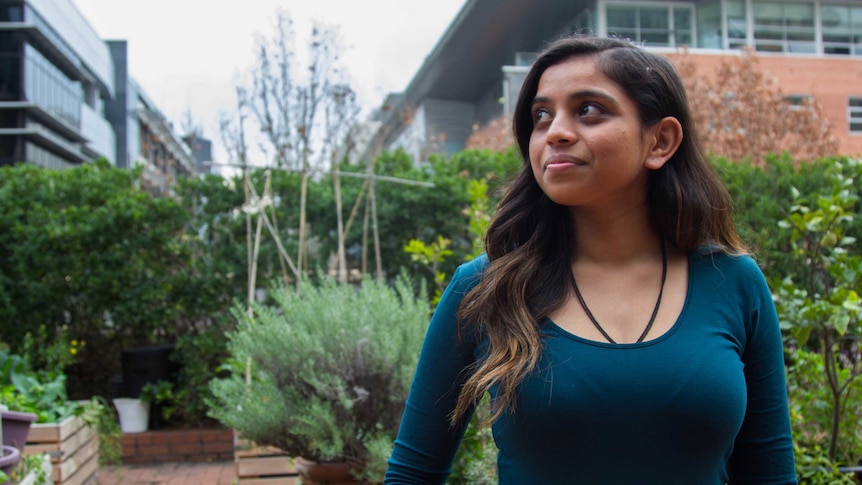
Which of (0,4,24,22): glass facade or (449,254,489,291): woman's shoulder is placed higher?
(0,4,24,22): glass facade

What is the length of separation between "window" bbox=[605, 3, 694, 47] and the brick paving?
46.5 ft

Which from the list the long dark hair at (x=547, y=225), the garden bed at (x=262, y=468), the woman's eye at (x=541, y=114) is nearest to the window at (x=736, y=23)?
the garden bed at (x=262, y=468)

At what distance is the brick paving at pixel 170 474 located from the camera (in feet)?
19.5

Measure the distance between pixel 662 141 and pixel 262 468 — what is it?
3.29 meters

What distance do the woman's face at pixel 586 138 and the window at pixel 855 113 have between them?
909 inches

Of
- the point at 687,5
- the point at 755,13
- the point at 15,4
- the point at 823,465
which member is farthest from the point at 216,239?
the point at 15,4

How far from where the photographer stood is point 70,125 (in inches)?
1585

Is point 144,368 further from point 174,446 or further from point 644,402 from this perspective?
point 644,402

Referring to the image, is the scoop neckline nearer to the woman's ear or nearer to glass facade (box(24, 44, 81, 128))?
the woman's ear

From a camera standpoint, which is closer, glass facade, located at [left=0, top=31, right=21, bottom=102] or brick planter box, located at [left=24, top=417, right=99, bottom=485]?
brick planter box, located at [left=24, top=417, right=99, bottom=485]

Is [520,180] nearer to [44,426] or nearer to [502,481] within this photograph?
[502,481]

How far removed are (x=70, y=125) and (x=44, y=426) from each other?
3952cm

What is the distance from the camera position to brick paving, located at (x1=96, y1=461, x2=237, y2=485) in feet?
19.5

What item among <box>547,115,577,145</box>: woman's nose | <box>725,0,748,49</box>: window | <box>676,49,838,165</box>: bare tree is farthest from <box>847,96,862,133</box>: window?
<box>547,115,577,145</box>: woman's nose
